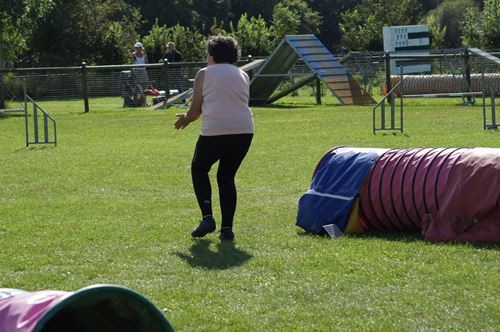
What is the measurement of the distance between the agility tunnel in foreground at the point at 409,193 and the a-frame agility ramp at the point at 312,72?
59.8 feet

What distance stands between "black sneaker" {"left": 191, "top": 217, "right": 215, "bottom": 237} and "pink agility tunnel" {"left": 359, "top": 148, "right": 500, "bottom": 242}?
1.28m

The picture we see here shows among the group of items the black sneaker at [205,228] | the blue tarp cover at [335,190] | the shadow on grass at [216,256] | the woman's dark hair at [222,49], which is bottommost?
the shadow on grass at [216,256]

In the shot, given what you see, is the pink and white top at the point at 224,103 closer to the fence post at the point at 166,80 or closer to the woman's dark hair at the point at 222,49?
the woman's dark hair at the point at 222,49

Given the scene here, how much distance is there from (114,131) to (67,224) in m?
11.9

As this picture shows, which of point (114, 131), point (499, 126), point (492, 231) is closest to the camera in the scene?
point (492, 231)

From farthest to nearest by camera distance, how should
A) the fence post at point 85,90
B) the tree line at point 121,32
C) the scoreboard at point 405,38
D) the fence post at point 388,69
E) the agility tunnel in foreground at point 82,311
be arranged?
the scoreboard at point 405,38 → the tree line at point 121,32 → the fence post at point 388,69 → the fence post at point 85,90 → the agility tunnel in foreground at point 82,311

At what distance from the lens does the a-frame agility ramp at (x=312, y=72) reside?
27484mm

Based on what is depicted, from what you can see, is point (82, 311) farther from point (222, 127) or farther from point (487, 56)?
point (487, 56)

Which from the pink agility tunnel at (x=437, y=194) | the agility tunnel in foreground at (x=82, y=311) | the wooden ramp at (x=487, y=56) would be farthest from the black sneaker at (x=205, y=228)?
the wooden ramp at (x=487, y=56)

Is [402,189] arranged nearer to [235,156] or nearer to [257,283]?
[235,156]

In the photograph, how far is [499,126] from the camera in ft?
61.3

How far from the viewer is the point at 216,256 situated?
777cm

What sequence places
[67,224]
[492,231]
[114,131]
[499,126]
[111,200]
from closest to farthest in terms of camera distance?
[492,231] < [67,224] < [111,200] < [499,126] < [114,131]

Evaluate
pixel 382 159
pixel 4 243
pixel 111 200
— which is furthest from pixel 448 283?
pixel 111 200
